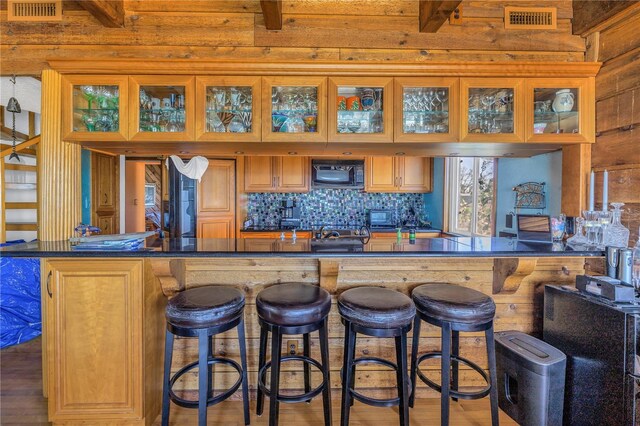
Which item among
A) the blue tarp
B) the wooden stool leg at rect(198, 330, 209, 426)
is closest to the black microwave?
the wooden stool leg at rect(198, 330, 209, 426)

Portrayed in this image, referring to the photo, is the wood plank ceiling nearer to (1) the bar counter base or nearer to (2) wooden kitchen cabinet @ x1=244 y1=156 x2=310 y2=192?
(1) the bar counter base

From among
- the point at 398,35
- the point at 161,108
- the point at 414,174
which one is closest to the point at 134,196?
the point at 161,108

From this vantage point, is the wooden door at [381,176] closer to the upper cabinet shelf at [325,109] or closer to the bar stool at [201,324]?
the upper cabinet shelf at [325,109]

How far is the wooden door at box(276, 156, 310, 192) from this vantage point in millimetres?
4203

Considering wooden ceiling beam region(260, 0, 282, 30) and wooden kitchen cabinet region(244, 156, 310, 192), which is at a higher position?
wooden ceiling beam region(260, 0, 282, 30)

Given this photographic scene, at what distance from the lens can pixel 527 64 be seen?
6.45 ft

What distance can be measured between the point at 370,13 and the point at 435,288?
6.35 feet

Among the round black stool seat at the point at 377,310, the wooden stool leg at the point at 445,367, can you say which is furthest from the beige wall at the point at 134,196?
the wooden stool leg at the point at 445,367

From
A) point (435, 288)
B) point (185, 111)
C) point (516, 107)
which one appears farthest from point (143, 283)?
point (516, 107)

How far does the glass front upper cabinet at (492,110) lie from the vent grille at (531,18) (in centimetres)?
51

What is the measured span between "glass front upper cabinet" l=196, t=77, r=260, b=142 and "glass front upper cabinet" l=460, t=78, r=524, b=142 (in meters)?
1.41

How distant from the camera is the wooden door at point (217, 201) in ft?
13.4

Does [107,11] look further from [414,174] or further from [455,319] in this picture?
[414,174]

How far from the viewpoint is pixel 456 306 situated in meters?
1.47
